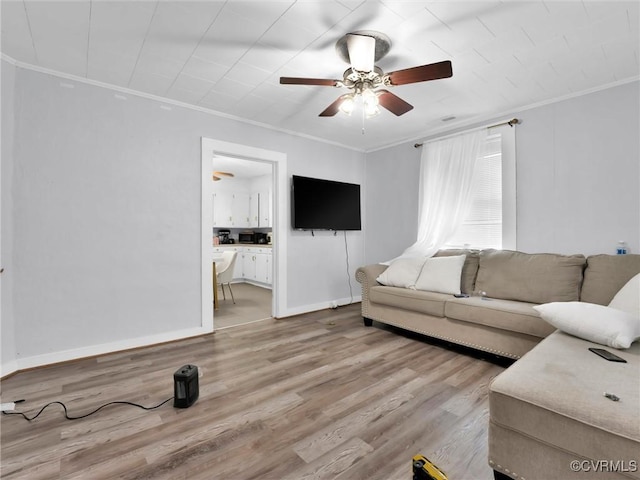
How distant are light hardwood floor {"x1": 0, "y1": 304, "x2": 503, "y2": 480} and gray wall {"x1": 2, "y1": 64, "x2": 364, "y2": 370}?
0.40m

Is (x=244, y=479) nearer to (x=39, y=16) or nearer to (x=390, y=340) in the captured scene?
(x=390, y=340)

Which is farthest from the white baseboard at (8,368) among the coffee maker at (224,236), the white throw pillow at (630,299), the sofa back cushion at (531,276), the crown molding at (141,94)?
the coffee maker at (224,236)

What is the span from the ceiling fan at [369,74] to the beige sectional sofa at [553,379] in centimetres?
181

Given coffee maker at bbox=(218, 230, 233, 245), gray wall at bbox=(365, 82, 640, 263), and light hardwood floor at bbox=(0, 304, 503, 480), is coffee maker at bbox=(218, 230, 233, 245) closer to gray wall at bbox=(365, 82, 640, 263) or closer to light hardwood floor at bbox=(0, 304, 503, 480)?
light hardwood floor at bbox=(0, 304, 503, 480)

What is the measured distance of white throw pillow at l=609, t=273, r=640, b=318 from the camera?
195 cm

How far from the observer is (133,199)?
117 inches

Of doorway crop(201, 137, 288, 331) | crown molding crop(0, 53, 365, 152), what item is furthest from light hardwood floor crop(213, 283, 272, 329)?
crown molding crop(0, 53, 365, 152)

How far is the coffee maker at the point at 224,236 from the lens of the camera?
7.46 meters

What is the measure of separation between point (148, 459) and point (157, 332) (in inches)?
72.2

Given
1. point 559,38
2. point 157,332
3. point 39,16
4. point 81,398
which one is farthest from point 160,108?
point 559,38

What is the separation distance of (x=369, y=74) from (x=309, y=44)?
1.70 feet

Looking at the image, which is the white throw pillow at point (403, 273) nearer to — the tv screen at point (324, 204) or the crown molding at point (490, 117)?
the tv screen at point (324, 204)

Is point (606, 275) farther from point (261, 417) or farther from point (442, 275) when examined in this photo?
point (261, 417)

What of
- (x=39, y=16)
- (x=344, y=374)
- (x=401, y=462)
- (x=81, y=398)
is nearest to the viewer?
(x=401, y=462)
